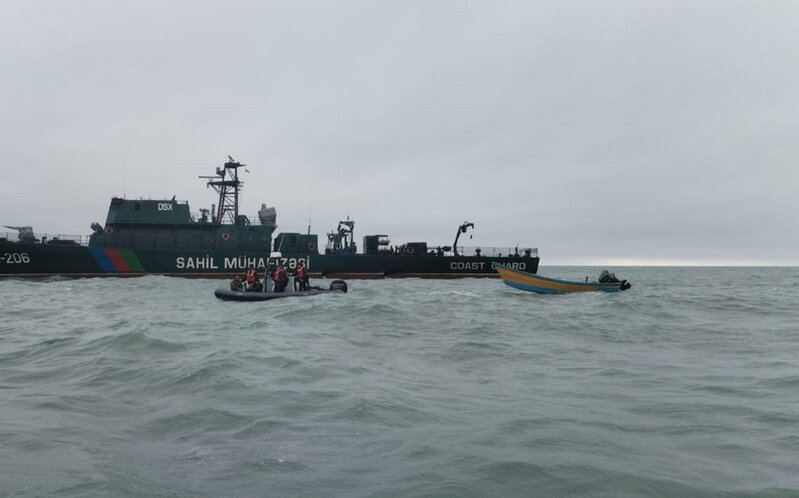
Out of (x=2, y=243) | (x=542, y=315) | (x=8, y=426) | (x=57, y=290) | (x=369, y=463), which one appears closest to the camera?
(x=369, y=463)

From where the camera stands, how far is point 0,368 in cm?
1014

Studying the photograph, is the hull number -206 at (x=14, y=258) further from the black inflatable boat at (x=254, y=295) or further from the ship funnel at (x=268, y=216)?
the black inflatable boat at (x=254, y=295)

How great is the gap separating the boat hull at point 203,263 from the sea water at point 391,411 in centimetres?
2756

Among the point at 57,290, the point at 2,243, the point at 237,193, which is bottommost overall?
the point at 57,290

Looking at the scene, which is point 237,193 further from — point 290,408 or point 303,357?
point 290,408

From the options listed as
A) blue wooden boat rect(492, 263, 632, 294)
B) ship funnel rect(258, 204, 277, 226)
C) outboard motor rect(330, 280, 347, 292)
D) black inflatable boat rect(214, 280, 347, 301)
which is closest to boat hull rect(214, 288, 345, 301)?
black inflatable boat rect(214, 280, 347, 301)

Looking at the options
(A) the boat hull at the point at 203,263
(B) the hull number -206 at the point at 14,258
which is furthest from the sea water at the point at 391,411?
(B) the hull number -206 at the point at 14,258

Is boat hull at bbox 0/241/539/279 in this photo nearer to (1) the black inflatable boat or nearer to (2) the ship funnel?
(2) the ship funnel

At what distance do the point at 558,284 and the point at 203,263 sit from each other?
29826 millimetres

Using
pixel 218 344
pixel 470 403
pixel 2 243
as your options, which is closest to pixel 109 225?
pixel 2 243

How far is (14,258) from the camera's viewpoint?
39.0 meters

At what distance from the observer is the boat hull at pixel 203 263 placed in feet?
129

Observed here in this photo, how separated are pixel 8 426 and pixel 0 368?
4628 mm

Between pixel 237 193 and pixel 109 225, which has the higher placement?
pixel 237 193
